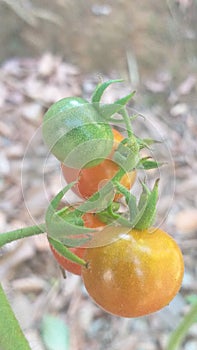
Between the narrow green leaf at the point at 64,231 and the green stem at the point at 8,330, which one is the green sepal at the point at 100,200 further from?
the green stem at the point at 8,330

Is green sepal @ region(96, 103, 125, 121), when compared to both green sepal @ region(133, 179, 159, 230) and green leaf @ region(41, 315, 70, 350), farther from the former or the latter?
green leaf @ region(41, 315, 70, 350)

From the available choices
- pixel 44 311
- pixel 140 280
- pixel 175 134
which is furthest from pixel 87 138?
pixel 175 134

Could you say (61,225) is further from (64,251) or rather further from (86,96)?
(86,96)

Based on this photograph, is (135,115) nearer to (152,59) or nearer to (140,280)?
(140,280)

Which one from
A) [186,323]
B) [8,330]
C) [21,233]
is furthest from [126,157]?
[186,323]

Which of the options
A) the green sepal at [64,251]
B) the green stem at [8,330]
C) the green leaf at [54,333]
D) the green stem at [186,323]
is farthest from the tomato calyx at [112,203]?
the green leaf at [54,333]

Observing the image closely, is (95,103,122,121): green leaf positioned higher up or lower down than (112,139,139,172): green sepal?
higher up

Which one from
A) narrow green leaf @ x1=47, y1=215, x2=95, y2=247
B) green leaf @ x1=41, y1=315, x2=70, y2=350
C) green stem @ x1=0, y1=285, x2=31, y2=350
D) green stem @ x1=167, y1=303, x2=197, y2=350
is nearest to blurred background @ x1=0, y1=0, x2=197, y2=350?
green leaf @ x1=41, y1=315, x2=70, y2=350
